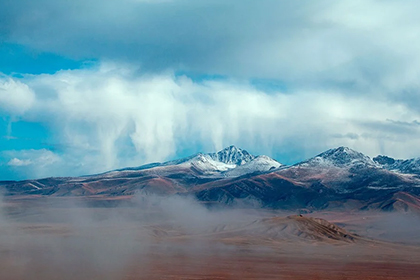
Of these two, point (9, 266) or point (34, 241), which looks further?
point (34, 241)

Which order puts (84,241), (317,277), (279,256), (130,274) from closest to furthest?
(130,274), (317,277), (279,256), (84,241)

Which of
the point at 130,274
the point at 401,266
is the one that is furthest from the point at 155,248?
the point at 401,266

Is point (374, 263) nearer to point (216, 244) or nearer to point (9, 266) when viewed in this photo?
point (216, 244)

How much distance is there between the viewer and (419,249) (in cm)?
19138

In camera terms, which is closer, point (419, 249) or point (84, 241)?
point (84, 241)

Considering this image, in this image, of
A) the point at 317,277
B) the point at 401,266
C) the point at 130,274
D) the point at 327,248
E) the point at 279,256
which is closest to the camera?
the point at 130,274

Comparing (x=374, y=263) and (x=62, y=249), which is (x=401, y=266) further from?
(x=62, y=249)

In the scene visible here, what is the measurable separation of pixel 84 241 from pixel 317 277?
84661mm

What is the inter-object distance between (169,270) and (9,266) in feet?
110

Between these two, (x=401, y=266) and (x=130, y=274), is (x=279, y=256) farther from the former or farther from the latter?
(x=130, y=274)

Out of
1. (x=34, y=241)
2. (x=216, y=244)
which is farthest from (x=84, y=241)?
(x=216, y=244)

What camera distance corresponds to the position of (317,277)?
109 metres

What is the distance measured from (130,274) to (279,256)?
65.9m

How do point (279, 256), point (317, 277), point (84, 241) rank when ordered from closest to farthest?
point (317, 277), point (279, 256), point (84, 241)
